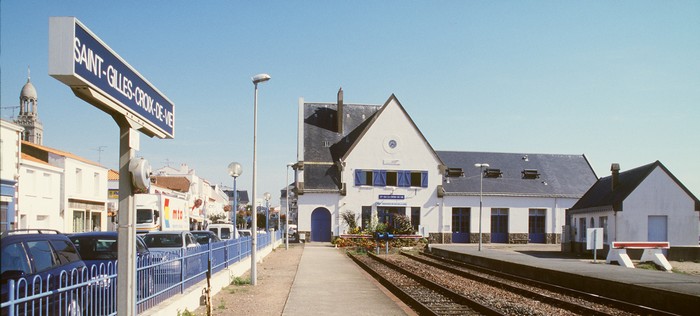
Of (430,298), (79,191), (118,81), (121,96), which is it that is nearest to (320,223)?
(79,191)

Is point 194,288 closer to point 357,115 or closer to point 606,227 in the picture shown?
point 606,227

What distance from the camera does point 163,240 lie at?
17.7 metres

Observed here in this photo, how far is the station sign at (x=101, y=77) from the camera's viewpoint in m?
4.22

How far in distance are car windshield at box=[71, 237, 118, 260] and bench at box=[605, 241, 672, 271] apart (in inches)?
836

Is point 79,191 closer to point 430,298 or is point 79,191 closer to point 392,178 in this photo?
point 392,178

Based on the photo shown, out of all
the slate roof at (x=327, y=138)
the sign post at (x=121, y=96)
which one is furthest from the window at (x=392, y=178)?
the sign post at (x=121, y=96)

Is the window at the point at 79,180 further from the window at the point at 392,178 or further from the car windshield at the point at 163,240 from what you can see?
the car windshield at the point at 163,240

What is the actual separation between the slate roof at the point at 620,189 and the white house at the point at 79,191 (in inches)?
1268

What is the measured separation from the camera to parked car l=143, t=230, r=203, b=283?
38.1ft

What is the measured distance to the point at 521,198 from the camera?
55750 mm

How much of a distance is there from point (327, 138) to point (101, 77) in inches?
2115

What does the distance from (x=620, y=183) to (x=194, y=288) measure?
103ft

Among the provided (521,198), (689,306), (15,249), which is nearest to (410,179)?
(521,198)

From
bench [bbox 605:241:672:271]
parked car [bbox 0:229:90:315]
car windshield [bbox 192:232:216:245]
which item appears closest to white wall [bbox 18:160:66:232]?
car windshield [bbox 192:232:216:245]
